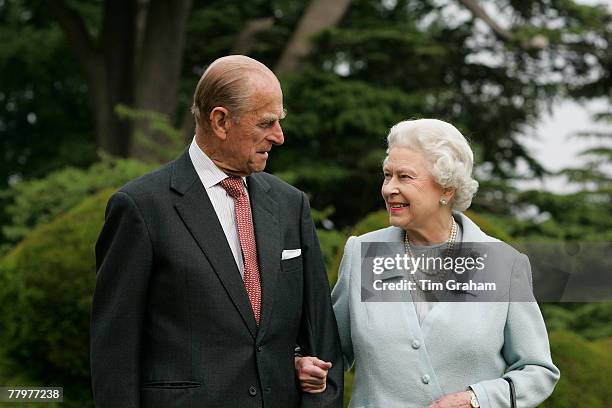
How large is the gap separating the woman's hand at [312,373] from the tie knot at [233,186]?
565 millimetres

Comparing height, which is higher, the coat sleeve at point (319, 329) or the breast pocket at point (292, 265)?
the breast pocket at point (292, 265)

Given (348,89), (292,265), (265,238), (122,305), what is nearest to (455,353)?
(292,265)

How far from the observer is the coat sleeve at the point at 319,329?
10.6ft

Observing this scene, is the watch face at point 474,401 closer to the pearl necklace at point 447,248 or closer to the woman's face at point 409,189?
the pearl necklace at point 447,248

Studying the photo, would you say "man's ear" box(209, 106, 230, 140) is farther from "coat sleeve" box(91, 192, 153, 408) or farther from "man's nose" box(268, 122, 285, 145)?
"coat sleeve" box(91, 192, 153, 408)

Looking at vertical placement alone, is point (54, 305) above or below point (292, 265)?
below

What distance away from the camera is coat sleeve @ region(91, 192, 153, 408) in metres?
2.98

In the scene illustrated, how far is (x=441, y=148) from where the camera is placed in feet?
10.5

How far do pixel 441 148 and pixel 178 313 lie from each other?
970 millimetres

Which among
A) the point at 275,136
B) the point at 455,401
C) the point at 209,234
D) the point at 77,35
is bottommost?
the point at 455,401

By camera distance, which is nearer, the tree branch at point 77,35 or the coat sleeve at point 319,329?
the coat sleeve at point 319,329

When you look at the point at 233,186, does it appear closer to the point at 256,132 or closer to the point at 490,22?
the point at 256,132

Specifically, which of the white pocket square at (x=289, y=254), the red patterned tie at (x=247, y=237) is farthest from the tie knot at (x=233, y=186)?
the white pocket square at (x=289, y=254)

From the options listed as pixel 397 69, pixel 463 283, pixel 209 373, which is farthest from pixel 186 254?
pixel 397 69
